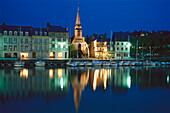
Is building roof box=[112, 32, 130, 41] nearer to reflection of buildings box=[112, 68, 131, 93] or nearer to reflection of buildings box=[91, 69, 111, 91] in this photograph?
reflection of buildings box=[91, 69, 111, 91]

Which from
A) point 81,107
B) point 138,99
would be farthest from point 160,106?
point 81,107

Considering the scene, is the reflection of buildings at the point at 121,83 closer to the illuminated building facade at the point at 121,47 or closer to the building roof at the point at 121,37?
the illuminated building facade at the point at 121,47

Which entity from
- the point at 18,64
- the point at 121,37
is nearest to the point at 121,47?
the point at 121,37

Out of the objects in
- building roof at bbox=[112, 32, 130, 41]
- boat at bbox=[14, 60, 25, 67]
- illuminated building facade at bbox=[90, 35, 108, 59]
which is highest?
building roof at bbox=[112, 32, 130, 41]

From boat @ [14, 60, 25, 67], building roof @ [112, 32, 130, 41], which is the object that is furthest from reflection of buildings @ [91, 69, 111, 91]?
building roof @ [112, 32, 130, 41]

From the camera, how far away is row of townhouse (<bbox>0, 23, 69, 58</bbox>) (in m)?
72.5

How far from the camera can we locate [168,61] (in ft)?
274

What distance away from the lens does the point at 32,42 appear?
75062 mm

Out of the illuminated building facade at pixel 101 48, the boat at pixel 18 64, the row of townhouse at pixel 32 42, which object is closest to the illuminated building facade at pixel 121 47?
the illuminated building facade at pixel 101 48

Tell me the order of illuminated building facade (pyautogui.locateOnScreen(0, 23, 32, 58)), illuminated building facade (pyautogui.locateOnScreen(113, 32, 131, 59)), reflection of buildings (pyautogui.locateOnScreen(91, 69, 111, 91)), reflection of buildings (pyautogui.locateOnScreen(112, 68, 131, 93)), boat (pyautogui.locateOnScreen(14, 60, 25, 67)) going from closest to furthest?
reflection of buildings (pyautogui.locateOnScreen(112, 68, 131, 93)) → reflection of buildings (pyautogui.locateOnScreen(91, 69, 111, 91)) → boat (pyautogui.locateOnScreen(14, 60, 25, 67)) → illuminated building facade (pyautogui.locateOnScreen(0, 23, 32, 58)) → illuminated building facade (pyautogui.locateOnScreen(113, 32, 131, 59))

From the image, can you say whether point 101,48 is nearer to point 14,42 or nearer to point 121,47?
point 121,47

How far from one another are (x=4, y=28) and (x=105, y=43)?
143 ft

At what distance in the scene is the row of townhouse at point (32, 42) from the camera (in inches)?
2854

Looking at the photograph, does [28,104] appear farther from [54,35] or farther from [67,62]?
[54,35]
